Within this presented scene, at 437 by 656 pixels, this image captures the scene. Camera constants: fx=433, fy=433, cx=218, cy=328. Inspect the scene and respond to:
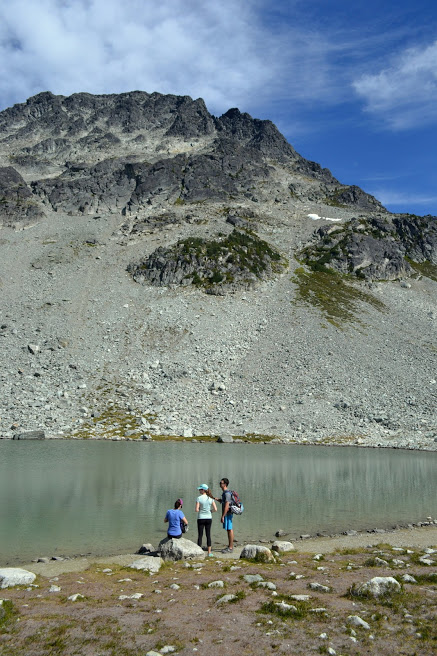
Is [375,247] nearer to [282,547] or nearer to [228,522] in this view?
[228,522]

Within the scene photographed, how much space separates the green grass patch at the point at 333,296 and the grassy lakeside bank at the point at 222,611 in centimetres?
7623

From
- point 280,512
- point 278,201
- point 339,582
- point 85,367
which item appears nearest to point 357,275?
point 278,201

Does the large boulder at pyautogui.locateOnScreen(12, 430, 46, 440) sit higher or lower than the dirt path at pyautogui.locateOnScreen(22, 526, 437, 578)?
lower

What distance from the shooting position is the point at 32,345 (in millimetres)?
69062

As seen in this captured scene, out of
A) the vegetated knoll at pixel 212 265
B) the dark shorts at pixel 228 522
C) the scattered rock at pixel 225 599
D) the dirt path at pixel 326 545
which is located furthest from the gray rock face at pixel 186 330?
the scattered rock at pixel 225 599

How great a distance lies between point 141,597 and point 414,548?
1147cm

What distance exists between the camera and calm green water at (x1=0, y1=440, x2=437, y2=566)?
61.7 ft

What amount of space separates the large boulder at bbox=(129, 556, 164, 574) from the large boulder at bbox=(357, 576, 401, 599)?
21.5 feet

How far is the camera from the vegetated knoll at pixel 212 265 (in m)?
101

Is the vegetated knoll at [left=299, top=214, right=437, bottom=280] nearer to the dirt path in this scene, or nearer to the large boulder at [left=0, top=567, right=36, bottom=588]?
the dirt path

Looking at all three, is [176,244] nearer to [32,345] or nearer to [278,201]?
[32,345]

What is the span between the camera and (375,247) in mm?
131000

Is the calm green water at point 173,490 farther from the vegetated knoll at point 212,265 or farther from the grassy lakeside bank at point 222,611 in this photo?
the vegetated knoll at point 212,265

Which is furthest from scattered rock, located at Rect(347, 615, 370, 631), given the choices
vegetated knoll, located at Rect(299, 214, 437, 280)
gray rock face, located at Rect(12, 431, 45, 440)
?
vegetated knoll, located at Rect(299, 214, 437, 280)
